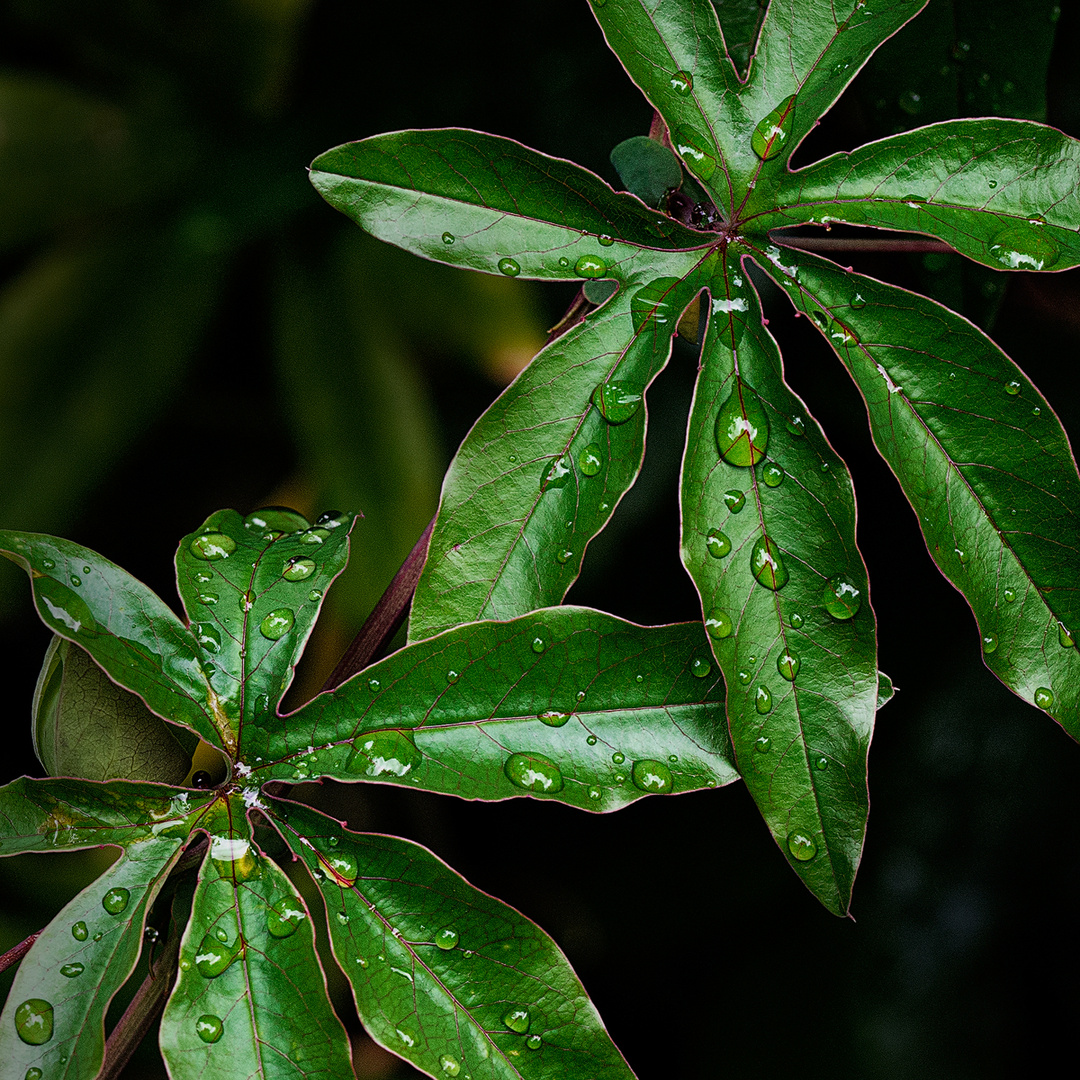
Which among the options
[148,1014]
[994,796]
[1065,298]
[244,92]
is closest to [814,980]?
[994,796]

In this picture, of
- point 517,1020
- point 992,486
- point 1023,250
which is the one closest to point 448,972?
point 517,1020

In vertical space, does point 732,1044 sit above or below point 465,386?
below

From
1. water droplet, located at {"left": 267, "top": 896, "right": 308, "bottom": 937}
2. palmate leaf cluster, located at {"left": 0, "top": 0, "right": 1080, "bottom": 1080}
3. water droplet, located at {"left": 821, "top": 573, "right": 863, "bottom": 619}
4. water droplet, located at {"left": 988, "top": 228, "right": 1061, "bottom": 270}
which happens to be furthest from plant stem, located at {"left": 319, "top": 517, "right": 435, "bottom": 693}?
water droplet, located at {"left": 988, "top": 228, "right": 1061, "bottom": 270}

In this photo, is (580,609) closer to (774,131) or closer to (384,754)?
(384,754)

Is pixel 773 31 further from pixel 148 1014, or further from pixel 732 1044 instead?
pixel 732 1044

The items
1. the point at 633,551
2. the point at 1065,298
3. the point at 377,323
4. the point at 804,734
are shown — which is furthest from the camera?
the point at 377,323

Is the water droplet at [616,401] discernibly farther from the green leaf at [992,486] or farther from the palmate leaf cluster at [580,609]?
the green leaf at [992,486]

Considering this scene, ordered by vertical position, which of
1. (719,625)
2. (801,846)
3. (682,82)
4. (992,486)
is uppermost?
(682,82)
